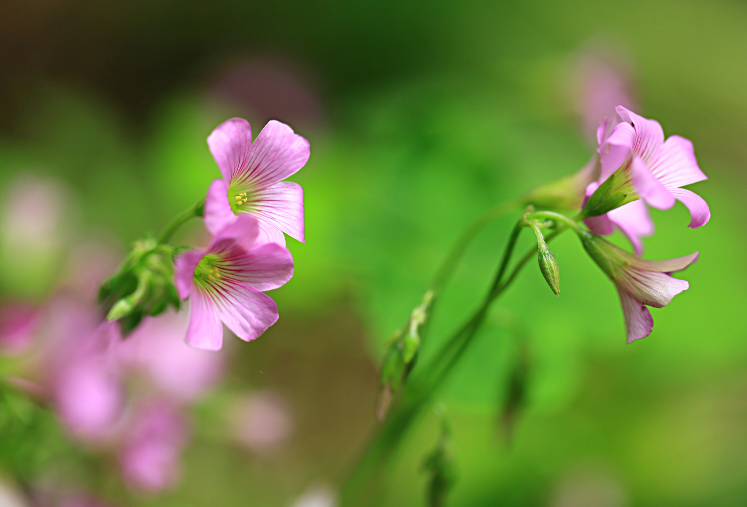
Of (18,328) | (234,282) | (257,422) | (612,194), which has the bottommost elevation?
(257,422)

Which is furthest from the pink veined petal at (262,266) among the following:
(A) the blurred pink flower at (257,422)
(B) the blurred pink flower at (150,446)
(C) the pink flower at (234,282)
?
(A) the blurred pink flower at (257,422)

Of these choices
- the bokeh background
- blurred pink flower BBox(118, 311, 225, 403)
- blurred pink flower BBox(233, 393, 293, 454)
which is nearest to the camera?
blurred pink flower BBox(118, 311, 225, 403)

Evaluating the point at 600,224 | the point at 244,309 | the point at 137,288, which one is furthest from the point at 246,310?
the point at 600,224

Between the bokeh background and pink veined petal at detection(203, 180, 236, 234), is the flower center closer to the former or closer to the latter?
pink veined petal at detection(203, 180, 236, 234)

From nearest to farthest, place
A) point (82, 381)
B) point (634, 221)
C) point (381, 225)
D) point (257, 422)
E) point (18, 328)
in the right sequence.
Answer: point (634, 221)
point (82, 381)
point (18, 328)
point (257, 422)
point (381, 225)

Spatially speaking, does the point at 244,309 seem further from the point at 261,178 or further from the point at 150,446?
the point at 150,446

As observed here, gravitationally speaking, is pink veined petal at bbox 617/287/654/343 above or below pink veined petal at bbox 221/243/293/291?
above

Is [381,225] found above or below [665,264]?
below

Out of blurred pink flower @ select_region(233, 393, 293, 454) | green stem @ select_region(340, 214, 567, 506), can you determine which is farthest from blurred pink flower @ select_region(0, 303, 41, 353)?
green stem @ select_region(340, 214, 567, 506)

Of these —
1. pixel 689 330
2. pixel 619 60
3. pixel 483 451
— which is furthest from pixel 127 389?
pixel 619 60
